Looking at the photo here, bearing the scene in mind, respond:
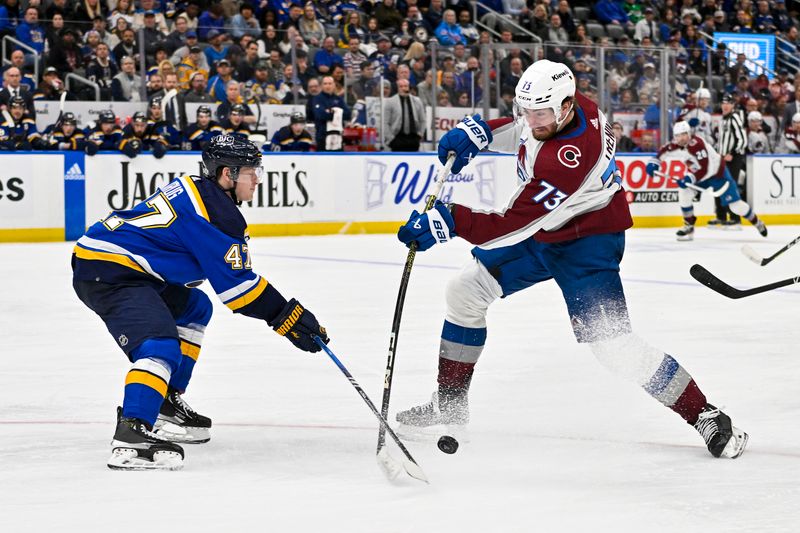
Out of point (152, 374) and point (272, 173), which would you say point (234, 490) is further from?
point (272, 173)

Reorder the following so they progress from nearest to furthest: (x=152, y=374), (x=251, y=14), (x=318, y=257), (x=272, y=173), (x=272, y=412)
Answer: (x=152, y=374) < (x=272, y=412) < (x=318, y=257) < (x=272, y=173) < (x=251, y=14)

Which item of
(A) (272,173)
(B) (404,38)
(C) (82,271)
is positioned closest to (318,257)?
(A) (272,173)

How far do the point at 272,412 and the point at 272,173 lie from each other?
28.7ft

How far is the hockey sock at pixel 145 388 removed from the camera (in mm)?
3434

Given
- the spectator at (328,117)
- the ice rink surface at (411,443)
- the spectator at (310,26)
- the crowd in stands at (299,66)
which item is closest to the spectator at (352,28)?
the crowd in stands at (299,66)

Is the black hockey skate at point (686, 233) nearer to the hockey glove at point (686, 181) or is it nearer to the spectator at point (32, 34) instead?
the hockey glove at point (686, 181)

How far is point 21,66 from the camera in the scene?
11891mm

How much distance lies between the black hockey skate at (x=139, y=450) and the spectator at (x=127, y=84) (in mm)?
9190

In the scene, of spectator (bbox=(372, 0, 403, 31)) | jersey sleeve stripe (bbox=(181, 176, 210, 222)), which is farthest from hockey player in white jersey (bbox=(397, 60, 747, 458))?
spectator (bbox=(372, 0, 403, 31))

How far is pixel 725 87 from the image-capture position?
16.0 meters

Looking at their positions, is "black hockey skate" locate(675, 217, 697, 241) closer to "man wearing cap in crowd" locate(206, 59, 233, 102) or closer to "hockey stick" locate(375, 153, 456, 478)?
"man wearing cap in crowd" locate(206, 59, 233, 102)

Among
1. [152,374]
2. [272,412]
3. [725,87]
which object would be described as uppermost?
[725,87]

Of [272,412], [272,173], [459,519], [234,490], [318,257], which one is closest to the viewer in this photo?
[459,519]

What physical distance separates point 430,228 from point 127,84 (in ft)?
30.8
